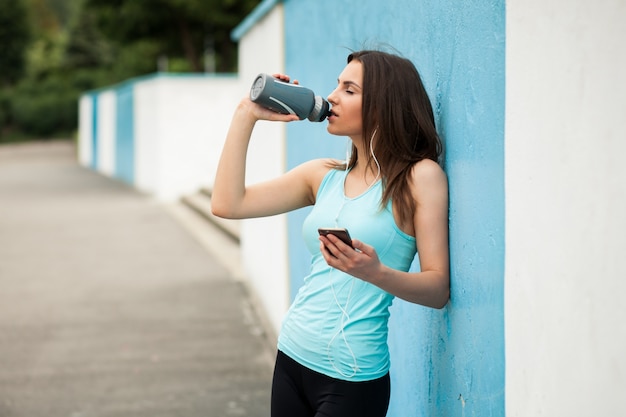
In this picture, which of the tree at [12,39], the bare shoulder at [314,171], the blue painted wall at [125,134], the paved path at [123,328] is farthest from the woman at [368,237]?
the tree at [12,39]

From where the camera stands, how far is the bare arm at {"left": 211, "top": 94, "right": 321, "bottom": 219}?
9.20ft

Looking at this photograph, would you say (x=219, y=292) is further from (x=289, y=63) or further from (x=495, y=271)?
(x=495, y=271)

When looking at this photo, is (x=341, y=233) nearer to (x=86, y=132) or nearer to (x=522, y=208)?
(x=522, y=208)

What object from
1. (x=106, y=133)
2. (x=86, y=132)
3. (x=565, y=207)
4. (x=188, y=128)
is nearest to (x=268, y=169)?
(x=565, y=207)

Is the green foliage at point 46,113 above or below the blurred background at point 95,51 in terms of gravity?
below

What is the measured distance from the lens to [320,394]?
2535 mm

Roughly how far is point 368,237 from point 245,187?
558 mm

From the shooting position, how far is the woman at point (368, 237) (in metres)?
2.48

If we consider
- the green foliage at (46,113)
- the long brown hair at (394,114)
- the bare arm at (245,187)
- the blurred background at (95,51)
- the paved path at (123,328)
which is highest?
the blurred background at (95,51)

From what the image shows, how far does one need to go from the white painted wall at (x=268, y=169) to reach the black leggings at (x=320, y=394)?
3.77 metres

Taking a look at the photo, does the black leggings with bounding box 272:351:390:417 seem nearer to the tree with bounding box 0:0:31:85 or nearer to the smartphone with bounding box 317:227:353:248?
the smartphone with bounding box 317:227:353:248

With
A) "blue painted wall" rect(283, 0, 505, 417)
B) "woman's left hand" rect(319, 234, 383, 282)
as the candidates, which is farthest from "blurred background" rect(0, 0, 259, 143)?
"woman's left hand" rect(319, 234, 383, 282)

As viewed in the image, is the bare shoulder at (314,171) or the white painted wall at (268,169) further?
the white painted wall at (268,169)

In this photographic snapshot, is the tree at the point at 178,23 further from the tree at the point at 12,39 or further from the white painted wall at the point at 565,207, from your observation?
the white painted wall at the point at 565,207
